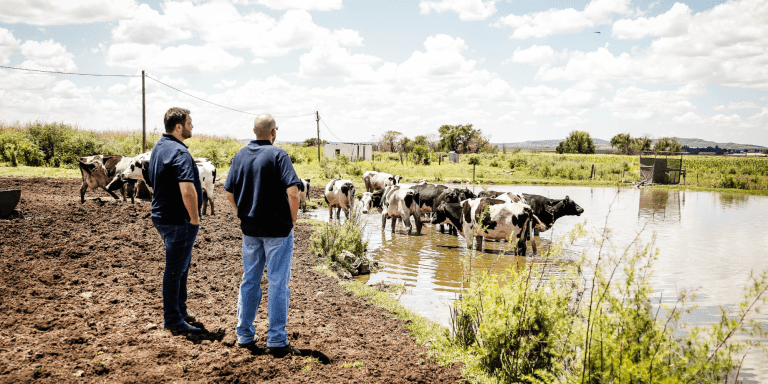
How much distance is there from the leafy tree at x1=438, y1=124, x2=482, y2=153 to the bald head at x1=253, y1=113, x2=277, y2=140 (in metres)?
78.8

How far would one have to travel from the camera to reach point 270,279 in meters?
4.54

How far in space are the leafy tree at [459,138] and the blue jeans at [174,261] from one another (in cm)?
7885

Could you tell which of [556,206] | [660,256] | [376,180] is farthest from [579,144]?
[660,256]

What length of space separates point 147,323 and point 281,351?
171cm

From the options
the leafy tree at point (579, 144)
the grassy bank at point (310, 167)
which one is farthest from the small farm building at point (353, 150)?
the leafy tree at point (579, 144)

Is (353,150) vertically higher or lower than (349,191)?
higher

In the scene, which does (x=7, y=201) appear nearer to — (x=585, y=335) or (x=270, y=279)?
(x=270, y=279)

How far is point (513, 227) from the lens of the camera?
1173 centimetres

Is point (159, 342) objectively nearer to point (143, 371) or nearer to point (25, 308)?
point (143, 371)

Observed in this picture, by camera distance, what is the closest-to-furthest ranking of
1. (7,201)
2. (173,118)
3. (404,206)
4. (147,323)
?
1. (173,118)
2. (147,323)
3. (7,201)
4. (404,206)

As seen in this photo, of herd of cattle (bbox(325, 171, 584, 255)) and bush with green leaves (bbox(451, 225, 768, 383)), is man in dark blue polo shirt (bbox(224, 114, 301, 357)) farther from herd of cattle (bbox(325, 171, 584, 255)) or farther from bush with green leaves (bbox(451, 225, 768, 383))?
herd of cattle (bbox(325, 171, 584, 255))

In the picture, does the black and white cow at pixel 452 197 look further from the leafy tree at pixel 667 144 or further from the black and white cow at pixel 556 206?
the leafy tree at pixel 667 144

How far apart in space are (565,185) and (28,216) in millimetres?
36076

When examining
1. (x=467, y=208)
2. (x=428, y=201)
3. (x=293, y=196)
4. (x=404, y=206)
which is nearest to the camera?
(x=293, y=196)
